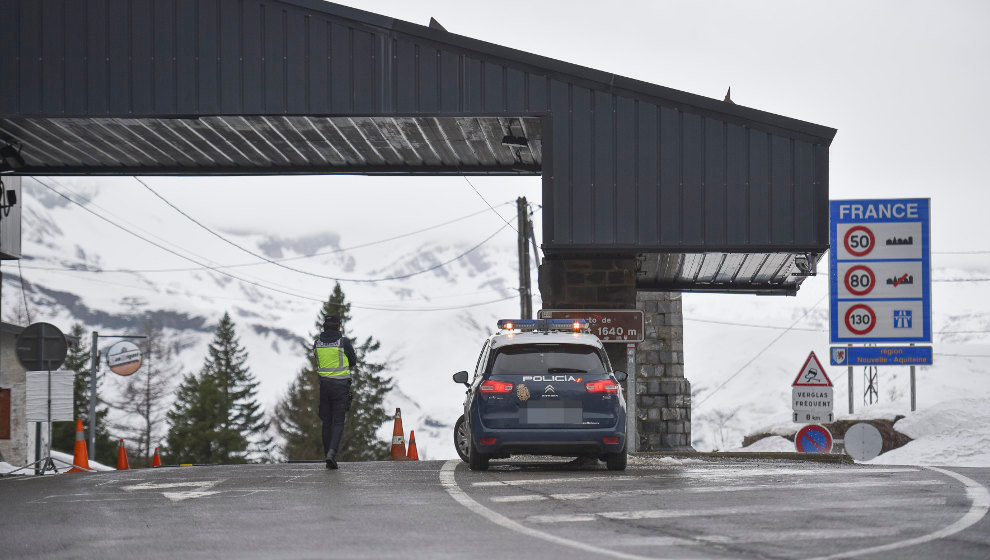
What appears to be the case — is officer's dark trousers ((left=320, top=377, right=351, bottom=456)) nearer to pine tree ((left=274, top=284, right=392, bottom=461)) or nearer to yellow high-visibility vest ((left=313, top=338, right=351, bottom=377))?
yellow high-visibility vest ((left=313, top=338, right=351, bottom=377))

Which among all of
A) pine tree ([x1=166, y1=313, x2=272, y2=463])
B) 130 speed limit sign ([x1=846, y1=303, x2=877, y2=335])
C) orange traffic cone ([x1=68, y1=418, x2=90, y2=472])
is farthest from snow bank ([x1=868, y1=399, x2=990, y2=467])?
pine tree ([x1=166, y1=313, x2=272, y2=463])

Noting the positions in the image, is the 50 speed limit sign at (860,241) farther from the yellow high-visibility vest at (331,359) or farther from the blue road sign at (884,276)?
the yellow high-visibility vest at (331,359)

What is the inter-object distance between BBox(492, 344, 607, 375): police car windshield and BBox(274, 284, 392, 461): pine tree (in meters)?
61.5

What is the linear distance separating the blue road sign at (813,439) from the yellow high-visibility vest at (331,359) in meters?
9.24

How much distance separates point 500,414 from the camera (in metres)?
13.4

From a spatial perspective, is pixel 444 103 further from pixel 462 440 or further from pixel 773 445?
pixel 773 445

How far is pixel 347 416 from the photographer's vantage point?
78.1 metres

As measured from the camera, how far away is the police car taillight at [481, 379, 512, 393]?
13.5m

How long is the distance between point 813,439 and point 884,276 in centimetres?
384

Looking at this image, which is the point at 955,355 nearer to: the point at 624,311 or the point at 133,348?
the point at 133,348

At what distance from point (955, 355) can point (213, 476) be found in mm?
100054

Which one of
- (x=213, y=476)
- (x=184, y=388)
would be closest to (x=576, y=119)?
(x=213, y=476)

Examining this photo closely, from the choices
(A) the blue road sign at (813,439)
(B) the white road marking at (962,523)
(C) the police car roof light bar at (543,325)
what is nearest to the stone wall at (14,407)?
(A) the blue road sign at (813,439)

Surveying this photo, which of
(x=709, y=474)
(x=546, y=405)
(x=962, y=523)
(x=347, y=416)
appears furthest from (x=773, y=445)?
(x=347, y=416)
